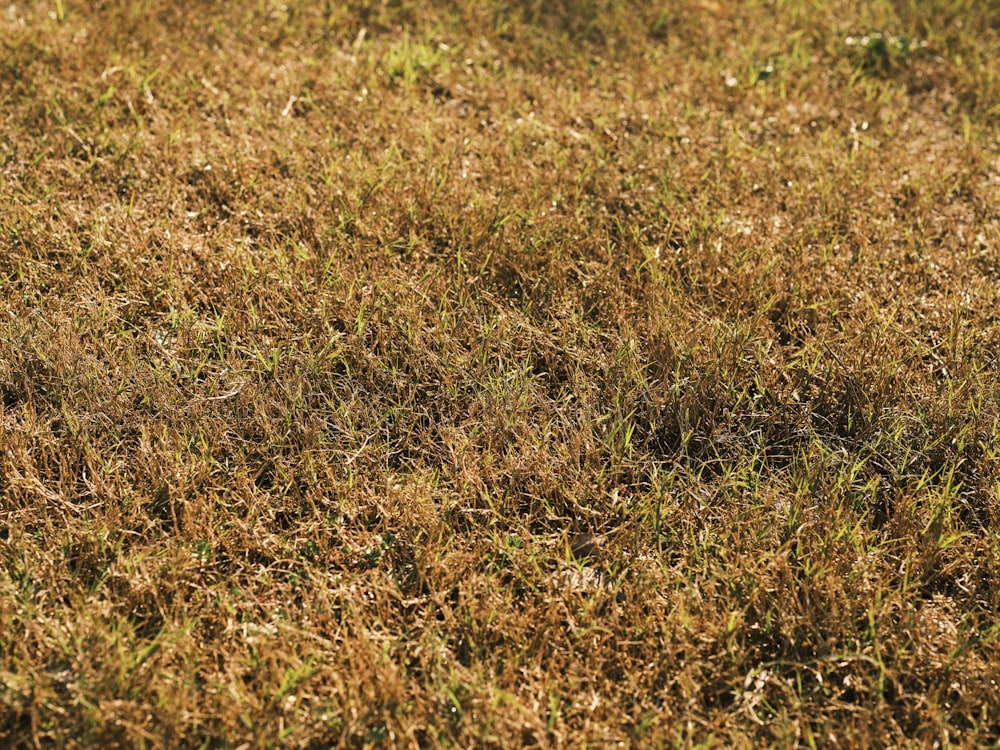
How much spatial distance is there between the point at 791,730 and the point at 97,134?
3087mm

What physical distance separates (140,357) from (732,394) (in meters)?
1.66

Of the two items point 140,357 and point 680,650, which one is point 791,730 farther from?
point 140,357

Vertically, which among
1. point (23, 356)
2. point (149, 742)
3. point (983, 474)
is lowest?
point (149, 742)

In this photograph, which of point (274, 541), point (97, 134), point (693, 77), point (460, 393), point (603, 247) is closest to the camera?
point (274, 541)

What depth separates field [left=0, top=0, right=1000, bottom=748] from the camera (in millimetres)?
2281

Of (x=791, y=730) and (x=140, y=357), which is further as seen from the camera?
(x=140, y=357)

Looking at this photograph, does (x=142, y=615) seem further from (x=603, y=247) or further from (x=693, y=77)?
(x=693, y=77)

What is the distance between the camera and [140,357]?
3.00 m

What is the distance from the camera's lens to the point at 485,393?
9.60ft

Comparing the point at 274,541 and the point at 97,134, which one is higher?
the point at 97,134

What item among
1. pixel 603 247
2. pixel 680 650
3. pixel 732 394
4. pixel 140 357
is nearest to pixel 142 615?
pixel 140 357

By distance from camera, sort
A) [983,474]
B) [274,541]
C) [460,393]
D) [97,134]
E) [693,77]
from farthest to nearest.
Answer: [693,77], [97,134], [460,393], [983,474], [274,541]

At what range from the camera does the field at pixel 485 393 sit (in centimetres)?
228

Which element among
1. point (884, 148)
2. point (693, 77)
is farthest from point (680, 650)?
point (693, 77)
